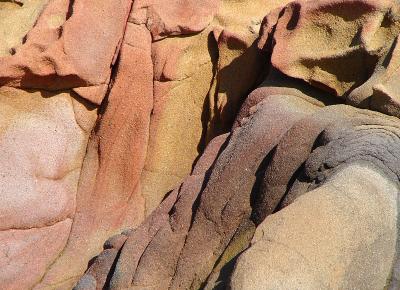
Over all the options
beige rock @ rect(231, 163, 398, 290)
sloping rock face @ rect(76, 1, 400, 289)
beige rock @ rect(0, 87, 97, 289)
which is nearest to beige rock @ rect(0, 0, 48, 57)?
beige rock @ rect(0, 87, 97, 289)

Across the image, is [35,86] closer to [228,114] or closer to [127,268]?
[228,114]

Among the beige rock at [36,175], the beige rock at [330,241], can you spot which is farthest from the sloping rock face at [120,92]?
the beige rock at [330,241]

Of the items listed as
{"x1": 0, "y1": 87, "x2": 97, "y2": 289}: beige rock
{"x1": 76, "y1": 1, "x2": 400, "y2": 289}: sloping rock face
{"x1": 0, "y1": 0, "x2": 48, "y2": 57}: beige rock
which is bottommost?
{"x1": 0, "y1": 87, "x2": 97, "y2": 289}: beige rock

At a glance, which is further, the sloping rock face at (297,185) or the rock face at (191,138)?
the rock face at (191,138)

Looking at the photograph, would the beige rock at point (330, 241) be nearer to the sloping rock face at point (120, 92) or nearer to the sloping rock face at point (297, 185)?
the sloping rock face at point (297, 185)

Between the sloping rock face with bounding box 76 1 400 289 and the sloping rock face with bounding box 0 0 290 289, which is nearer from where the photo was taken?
the sloping rock face with bounding box 76 1 400 289

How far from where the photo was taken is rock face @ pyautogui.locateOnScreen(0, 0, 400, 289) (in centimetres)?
170

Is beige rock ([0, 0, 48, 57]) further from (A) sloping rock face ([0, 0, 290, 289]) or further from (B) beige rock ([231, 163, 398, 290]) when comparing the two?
(B) beige rock ([231, 163, 398, 290])

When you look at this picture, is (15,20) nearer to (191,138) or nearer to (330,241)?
(191,138)

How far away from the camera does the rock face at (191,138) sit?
1.70 m

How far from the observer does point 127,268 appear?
6.44 ft

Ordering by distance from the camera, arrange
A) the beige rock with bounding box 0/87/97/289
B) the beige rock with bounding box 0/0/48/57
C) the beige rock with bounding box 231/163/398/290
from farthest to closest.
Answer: the beige rock with bounding box 0/0/48/57, the beige rock with bounding box 0/87/97/289, the beige rock with bounding box 231/163/398/290

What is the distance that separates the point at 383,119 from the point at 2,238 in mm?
1234

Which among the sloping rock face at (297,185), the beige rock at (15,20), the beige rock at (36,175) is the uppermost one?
the sloping rock face at (297,185)
